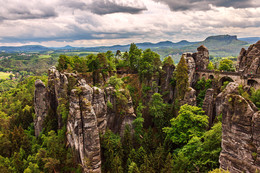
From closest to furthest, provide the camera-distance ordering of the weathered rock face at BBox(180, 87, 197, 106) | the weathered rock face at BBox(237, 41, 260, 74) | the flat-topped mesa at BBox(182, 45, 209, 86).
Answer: the weathered rock face at BBox(237, 41, 260, 74), the weathered rock face at BBox(180, 87, 197, 106), the flat-topped mesa at BBox(182, 45, 209, 86)

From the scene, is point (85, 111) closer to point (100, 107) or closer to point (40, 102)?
point (100, 107)

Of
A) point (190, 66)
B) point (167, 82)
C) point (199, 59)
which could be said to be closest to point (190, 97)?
point (167, 82)

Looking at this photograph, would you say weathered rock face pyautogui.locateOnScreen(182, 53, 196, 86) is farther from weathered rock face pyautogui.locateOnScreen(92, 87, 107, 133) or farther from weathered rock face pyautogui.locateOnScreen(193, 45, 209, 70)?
weathered rock face pyautogui.locateOnScreen(92, 87, 107, 133)

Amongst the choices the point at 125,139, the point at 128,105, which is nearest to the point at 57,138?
the point at 125,139

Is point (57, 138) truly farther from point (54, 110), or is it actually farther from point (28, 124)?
point (28, 124)

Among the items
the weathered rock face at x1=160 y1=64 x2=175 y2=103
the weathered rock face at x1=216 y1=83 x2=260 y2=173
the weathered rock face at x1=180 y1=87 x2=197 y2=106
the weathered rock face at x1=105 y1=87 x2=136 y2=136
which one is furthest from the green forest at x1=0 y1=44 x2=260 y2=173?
the weathered rock face at x1=216 y1=83 x2=260 y2=173
